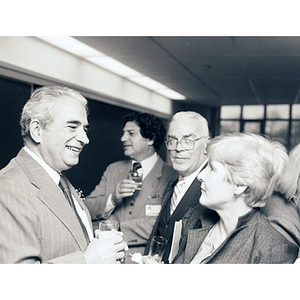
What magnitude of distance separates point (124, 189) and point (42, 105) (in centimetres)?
→ 86

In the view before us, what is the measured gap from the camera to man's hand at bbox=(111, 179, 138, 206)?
2.49 m

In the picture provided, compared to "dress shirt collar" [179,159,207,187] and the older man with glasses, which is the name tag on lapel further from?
"dress shirt collar" [179,159,207,187]

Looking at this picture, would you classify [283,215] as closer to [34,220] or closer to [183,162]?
[183,162]

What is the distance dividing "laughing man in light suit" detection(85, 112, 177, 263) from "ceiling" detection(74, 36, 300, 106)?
0.36 metres

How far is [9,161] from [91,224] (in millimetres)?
734

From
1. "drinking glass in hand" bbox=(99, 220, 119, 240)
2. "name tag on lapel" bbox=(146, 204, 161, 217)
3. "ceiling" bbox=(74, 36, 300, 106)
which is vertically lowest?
"drinking glass in hand" bbox=(99, 220, 119, 240)

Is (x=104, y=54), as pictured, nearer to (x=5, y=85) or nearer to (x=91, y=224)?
(x=5, y=85)

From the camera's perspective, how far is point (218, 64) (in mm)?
2365

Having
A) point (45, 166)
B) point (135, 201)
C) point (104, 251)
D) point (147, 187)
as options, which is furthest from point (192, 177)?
point (45, 166)

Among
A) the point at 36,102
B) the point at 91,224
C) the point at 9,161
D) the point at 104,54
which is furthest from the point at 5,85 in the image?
the point at 91,224

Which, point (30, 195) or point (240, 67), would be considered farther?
point (240, 67)

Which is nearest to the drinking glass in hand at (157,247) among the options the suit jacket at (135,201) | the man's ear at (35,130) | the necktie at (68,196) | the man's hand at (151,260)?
the man's hand at (151,260)

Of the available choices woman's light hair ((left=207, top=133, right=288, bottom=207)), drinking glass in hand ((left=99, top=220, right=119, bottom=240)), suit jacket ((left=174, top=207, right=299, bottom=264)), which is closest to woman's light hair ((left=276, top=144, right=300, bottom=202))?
woman's light hair ((left=207, top=133, right=288, bottom=207))

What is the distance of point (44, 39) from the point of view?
231 centimetres
